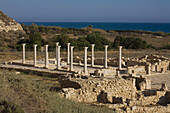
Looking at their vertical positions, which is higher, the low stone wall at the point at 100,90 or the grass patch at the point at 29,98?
the grass patch at the point at 29,98

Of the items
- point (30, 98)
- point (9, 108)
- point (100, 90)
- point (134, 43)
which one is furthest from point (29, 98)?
point (134, 43)

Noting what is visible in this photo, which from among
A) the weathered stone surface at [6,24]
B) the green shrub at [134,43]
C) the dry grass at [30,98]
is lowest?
the green shrub at [134,43]

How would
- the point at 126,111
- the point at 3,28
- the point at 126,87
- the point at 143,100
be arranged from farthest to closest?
the point at 3,28 → the point at 126,87 → the point at 143,100 → the point at 126,111

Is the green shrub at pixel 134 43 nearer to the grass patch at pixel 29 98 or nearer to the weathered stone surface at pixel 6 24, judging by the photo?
the weathered stone surface at pixel 6 24

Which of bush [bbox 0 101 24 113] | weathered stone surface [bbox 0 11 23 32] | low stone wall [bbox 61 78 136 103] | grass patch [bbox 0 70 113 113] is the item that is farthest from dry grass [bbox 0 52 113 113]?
weathered stone surface [bbox 0 11 23 32]

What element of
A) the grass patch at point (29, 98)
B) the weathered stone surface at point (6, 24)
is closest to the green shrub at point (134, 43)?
the weathered stone surface at point (6, 24)

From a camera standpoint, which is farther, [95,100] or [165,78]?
[165,78]

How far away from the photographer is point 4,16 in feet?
231

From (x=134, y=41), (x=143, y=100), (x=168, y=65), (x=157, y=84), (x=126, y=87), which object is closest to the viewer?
(x=143, y=100)

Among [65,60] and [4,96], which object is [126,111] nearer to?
[4,96]

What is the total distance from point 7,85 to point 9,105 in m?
2.27

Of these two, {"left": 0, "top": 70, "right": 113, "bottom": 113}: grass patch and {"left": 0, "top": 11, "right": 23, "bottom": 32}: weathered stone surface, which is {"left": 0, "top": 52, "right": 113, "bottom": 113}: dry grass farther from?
{"left": 0, "top": 11, "right": 23, "bottom": 32}: weathered stone surface

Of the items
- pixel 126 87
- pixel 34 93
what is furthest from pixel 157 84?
pixel 34 93

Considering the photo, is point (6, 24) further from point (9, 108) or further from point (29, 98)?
point (9, 108)
